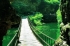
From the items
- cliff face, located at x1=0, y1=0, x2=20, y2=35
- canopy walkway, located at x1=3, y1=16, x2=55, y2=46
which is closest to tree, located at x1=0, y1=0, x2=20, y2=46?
cliff face, located at x1=0, y1=0, x2=20, y2=35

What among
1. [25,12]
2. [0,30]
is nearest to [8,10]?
[0,30]

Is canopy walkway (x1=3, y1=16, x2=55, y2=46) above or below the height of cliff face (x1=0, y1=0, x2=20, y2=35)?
below

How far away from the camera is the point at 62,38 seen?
524 inches

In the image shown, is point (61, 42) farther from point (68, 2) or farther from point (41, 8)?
point (41, 8)

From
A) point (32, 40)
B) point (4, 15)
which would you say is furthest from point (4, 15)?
point (32, 40)

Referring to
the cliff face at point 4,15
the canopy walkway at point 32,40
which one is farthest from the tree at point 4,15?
the canopy walkway at point 32,40

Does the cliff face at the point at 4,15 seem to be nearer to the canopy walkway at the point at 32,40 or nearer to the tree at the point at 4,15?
the tree at the point at 4,15

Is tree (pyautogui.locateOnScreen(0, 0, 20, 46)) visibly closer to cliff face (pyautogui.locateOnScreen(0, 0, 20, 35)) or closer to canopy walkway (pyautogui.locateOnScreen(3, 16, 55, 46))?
cliff face (pyautogui.locateOnScreen(0, 0, 20, 35))

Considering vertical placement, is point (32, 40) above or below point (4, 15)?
below

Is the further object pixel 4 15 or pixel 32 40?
pixel 32 40

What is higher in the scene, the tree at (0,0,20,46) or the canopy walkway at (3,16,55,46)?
the tree at (0,0,20,46)

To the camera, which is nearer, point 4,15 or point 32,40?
point 4,15

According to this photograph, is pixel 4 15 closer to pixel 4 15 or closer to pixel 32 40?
pixel 4 15

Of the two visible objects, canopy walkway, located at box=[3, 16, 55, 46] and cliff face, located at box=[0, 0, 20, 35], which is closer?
cliff face, located at box=[0, 0, 20, 35]
